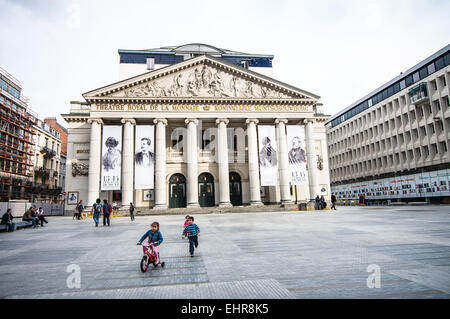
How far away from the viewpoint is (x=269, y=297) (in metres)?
4.53

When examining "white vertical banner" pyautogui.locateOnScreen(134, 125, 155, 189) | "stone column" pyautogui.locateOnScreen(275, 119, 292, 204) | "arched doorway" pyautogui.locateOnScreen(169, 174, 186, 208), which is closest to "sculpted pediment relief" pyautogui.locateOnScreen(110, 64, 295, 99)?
"stone column" pyautogui.locateOnScreen(275, 119, 292, 204)

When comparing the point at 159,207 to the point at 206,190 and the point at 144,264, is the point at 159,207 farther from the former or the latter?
the point at 144,264

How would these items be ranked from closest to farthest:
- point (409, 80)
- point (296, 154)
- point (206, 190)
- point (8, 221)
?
1. point (8, 221)
2. point (296, 154)
3. point (206, 190)
4. point (409, 80)

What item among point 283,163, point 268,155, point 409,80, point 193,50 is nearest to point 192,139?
point 268,155

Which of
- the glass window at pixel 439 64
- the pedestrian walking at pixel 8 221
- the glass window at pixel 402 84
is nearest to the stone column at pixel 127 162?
the pedestrian walking at pixel 8 221

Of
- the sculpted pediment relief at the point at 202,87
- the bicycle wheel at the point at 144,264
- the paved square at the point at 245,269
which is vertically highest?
the sculpted pediment relief at the point at 202,87

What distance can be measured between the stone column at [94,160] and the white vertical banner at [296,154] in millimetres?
21926

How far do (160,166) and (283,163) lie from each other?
14.5 metres

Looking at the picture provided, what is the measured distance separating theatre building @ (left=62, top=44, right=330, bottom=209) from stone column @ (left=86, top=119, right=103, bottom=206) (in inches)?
4.0

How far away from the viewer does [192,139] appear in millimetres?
32500

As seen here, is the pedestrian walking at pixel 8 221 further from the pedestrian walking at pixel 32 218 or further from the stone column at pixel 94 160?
the stone column at pixel 94 160

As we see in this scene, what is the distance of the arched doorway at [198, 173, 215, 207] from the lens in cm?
3600

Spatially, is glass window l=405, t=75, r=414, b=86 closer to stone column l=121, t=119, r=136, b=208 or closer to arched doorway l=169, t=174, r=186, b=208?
arched doorway l=169, t=174, r=186, b=208

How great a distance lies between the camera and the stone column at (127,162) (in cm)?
3080
